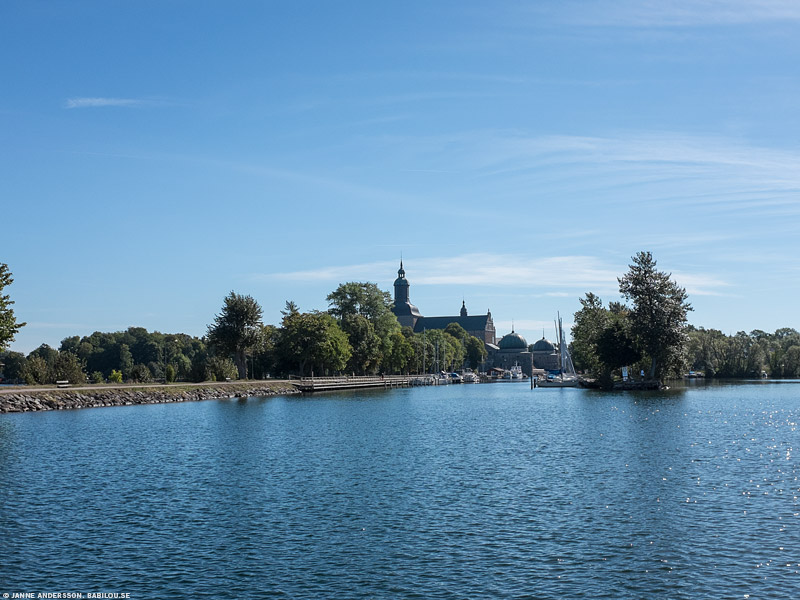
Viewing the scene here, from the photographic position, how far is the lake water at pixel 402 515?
18906mm

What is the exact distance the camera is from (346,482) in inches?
1276

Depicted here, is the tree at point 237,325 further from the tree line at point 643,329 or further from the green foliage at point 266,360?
the tree line at point 643,329

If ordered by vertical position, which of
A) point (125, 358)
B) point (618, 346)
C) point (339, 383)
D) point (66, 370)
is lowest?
point (339, 383)

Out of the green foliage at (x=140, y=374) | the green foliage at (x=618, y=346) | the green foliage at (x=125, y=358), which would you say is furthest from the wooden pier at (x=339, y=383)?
the green foliage at (x=125, y=358)

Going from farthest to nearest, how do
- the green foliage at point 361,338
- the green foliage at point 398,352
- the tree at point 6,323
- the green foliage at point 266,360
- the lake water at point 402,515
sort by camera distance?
the green foliage at point 398,352 < the green foliage at point 361,338 < the green foliage at point 266,360 < the tree at point 6,323 < the lake water at point 402,515

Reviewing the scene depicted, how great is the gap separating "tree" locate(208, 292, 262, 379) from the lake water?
71.1m

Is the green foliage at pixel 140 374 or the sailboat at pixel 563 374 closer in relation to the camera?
the green foliage at pixel 140 374

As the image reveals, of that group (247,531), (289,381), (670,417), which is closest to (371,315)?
(289,381)

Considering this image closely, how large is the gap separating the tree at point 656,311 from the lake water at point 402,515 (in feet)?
194

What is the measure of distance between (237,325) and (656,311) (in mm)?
62782

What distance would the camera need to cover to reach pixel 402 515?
85.1 feet

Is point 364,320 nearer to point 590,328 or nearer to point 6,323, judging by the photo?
point 590,328

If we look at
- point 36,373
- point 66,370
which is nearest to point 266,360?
point 66,370

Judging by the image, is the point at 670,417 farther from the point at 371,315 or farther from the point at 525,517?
the point at 371,315
